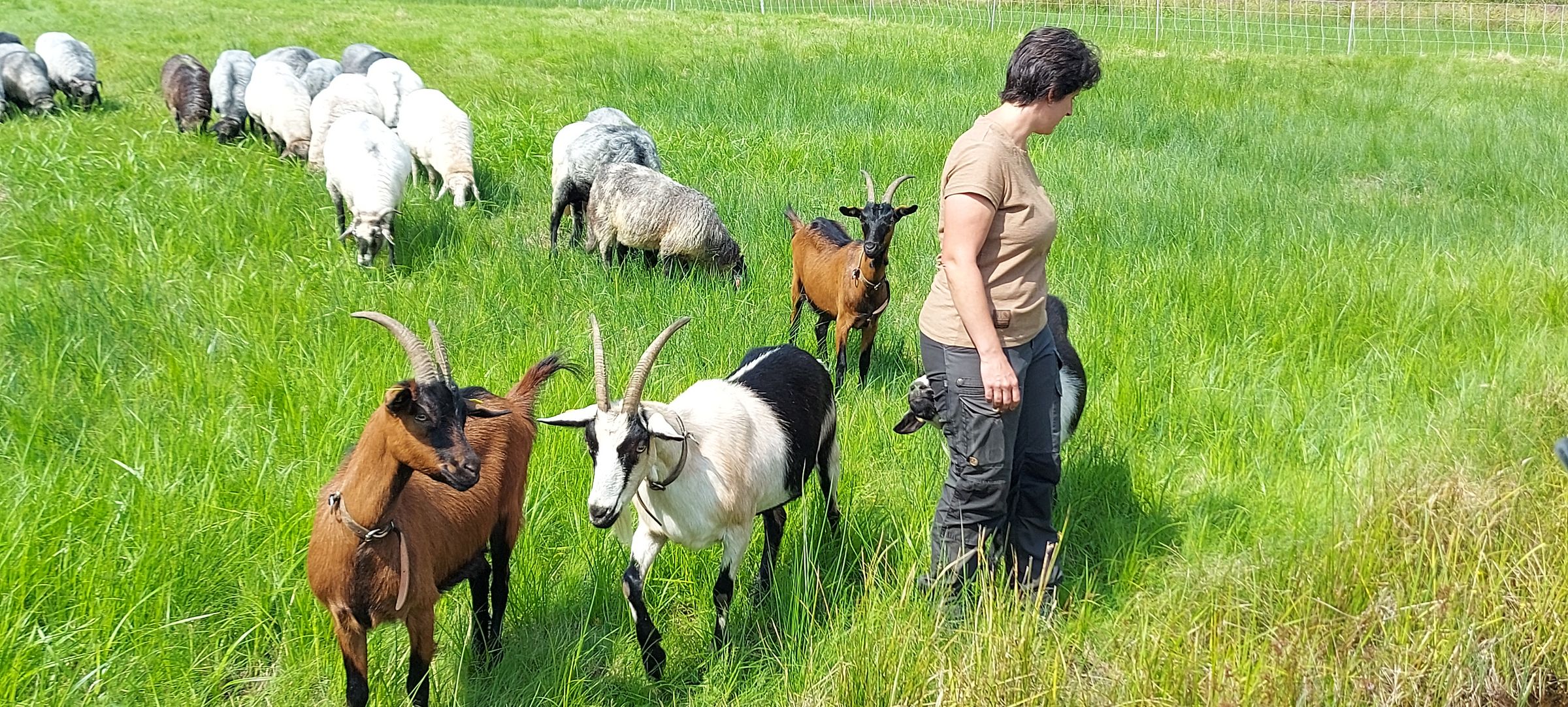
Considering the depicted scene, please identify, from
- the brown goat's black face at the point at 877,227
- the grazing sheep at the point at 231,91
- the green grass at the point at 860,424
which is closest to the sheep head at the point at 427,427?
the green grass at the point at 860,424

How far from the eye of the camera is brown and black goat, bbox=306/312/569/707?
2.96 meters

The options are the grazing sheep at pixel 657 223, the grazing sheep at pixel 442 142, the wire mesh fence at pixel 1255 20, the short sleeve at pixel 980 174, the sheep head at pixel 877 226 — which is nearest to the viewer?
the short sleeve at pixel 980 174

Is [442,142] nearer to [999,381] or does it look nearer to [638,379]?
[638,379]

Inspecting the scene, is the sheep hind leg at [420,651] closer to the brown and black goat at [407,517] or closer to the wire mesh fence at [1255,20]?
the brown and black goat at [407,517]

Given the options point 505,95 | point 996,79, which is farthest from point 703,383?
point 996,79

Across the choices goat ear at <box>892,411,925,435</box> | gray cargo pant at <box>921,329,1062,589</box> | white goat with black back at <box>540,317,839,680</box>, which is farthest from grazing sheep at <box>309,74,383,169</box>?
gray cargo pant at <box>921,329,1062,589</box>

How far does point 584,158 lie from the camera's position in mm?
9242

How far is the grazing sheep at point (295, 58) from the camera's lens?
1314cm

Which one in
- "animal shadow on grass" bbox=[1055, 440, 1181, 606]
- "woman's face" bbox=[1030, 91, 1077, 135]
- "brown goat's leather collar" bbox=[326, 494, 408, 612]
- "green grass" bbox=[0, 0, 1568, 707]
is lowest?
"animal shadow on grass" bbox=[1055, 440, 1181, 606]

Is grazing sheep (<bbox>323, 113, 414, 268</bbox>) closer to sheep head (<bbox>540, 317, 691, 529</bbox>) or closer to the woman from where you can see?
sheep head (<bbox>540, 317, 691, 529</bbox>)

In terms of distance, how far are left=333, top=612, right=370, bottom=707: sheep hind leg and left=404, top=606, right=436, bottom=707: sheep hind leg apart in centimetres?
13

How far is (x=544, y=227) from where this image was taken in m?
9.37

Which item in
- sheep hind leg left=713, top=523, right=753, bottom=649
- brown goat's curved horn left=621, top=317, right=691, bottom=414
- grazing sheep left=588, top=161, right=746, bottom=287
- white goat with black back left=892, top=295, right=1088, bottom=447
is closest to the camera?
brown goat's curved horn left=621, top=317, right=691, bottom=414

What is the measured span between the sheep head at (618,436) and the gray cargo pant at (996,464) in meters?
0.87
